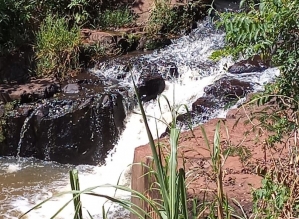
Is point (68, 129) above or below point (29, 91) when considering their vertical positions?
below

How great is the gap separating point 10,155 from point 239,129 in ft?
14.2

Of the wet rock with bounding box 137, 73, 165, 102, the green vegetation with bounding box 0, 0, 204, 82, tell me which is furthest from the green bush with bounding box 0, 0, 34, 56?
Answer: the wet rock with bounding box 137, 73, 165, 102

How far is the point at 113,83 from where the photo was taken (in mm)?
8102

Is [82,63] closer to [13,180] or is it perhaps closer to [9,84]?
[9,84]

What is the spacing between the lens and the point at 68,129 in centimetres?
731

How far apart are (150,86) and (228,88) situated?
1.25 metres

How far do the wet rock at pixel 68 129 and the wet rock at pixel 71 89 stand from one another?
405 mm

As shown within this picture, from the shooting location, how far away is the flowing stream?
5.89 m

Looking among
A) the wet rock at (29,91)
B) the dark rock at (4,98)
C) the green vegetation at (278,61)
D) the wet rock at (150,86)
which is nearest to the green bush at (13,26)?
the wet rock at (29,91)

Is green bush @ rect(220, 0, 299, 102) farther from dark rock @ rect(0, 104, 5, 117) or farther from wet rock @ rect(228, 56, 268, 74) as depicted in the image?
dark rock @ rect(0, 104, 5, 117)

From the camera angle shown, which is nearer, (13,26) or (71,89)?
(71,89)

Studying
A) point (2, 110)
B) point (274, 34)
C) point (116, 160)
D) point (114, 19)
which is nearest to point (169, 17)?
point (114, 19)

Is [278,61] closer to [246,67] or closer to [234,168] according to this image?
[234,168]

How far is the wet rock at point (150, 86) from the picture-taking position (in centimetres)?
772
